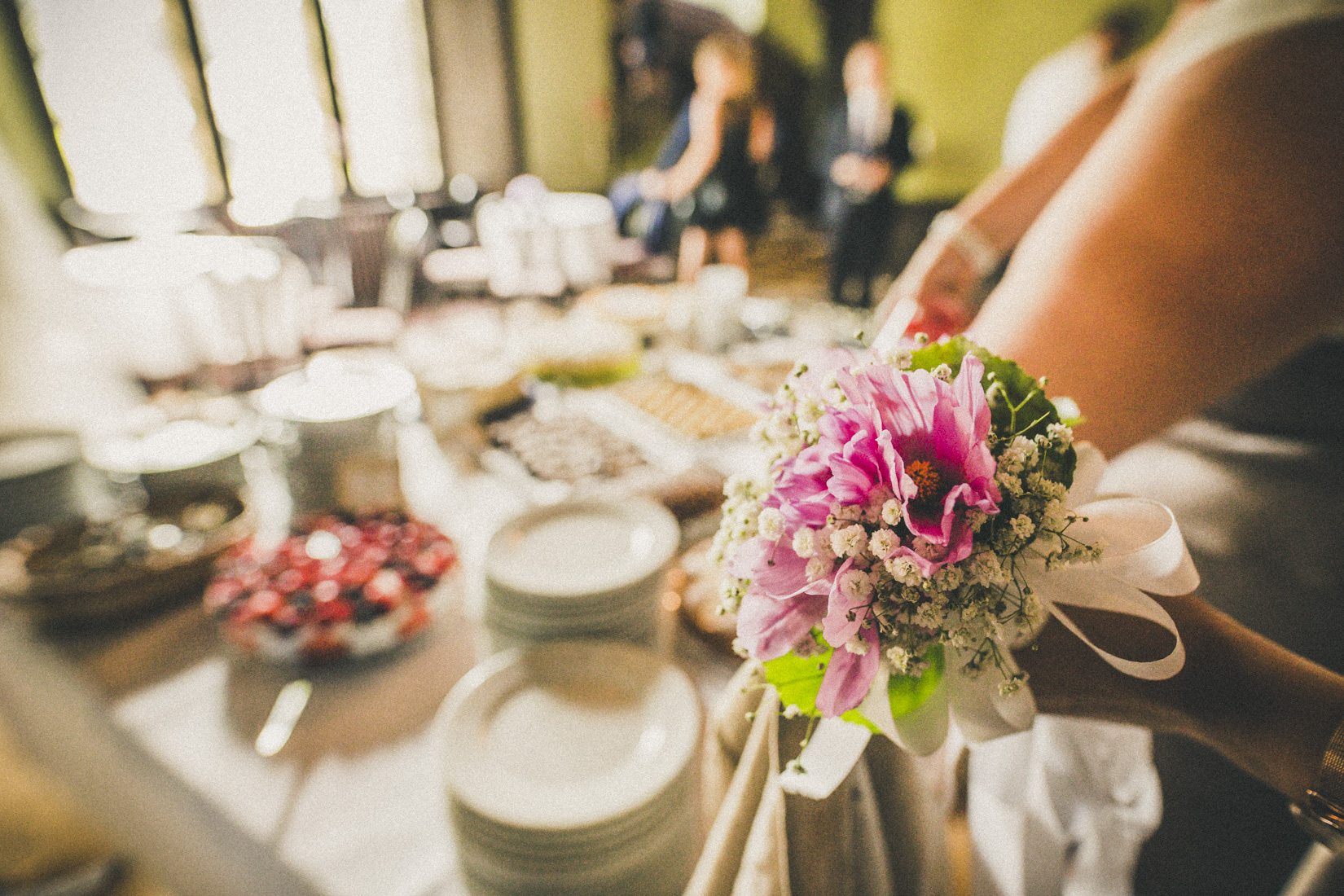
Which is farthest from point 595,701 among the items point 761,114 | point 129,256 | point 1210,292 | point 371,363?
point 761,114

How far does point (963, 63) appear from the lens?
6.20m

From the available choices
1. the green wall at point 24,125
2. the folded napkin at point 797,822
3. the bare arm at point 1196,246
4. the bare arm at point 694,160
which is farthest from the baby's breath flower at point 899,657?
the green wall at point 24,125

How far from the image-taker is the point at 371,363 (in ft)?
5.10

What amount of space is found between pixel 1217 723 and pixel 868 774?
273mm

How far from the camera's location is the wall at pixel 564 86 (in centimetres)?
687

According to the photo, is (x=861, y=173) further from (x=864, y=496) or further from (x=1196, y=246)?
(x=864, y=496)

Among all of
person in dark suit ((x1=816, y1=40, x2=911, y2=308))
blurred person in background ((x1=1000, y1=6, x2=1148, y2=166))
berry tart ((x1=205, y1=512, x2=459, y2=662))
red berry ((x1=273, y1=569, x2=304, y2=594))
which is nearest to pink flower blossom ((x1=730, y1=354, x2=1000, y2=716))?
berry tart ((x1=205, y1=512, x2=459, y2=662))

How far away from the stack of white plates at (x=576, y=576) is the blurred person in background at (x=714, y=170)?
3362mm

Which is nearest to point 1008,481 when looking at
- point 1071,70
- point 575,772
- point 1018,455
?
point 1018,455

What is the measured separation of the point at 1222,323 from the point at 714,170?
4900 millimetres

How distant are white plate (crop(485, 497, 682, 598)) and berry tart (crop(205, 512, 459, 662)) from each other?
0.59 feet

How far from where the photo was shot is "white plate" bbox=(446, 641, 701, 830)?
25.4 inches

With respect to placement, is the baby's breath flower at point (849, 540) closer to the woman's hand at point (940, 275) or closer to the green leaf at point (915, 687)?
the green leaf at point (915, 687)

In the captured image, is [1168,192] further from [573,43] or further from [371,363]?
[573,43]
